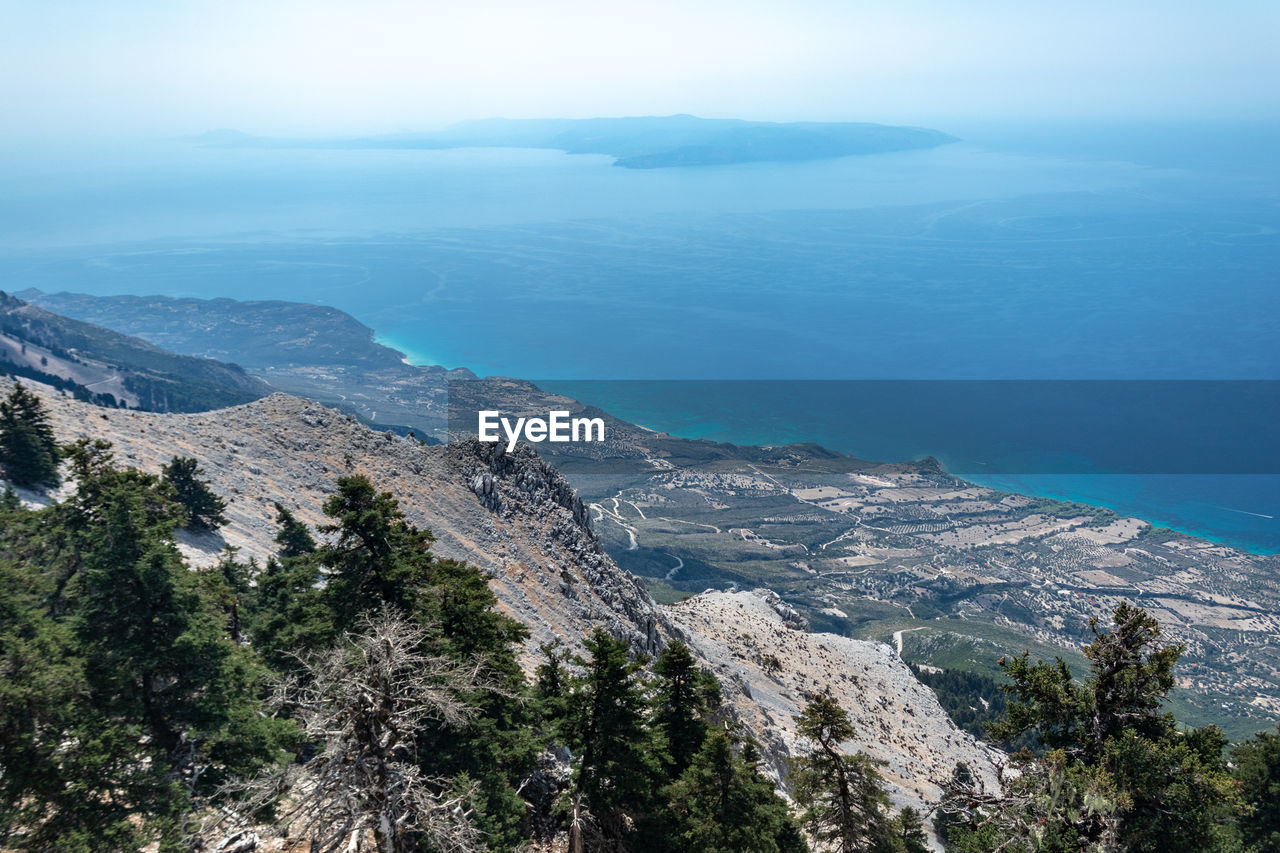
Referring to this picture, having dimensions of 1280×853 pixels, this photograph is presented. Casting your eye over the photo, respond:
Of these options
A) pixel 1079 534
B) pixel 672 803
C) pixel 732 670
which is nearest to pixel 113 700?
pixel 672 803

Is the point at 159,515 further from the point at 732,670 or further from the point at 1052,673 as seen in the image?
the point at 732,670

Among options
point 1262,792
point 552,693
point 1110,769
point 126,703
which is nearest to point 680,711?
point 552,693

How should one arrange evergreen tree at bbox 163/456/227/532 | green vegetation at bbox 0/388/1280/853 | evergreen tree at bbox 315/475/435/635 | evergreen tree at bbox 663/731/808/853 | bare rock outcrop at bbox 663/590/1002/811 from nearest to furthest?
green vegetation at bbox 0/388/1280/853 < evergreen tree at bbox 663/731/808/853 < evergreen tree at bbox 315/475/435/635 < evergreen tree at bbox 163/456/227/532 < bare rock outcrop at bbox 663/590/1002/811

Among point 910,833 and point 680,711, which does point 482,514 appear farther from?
point 910,833

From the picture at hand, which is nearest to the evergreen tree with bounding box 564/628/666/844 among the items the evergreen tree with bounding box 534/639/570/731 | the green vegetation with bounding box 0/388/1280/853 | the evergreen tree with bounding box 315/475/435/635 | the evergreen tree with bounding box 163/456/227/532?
the green vegetation with bounding box 0/388/1280/853

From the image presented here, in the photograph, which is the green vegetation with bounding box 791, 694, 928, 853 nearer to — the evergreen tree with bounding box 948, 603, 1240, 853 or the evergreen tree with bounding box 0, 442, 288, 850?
the evergreen tree with bounding box 948, 603, 1240, 853

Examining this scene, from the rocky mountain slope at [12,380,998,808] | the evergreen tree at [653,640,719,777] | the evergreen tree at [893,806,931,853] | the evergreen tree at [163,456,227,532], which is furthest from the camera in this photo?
the rocky mountain slope at [12,380,998,808]
